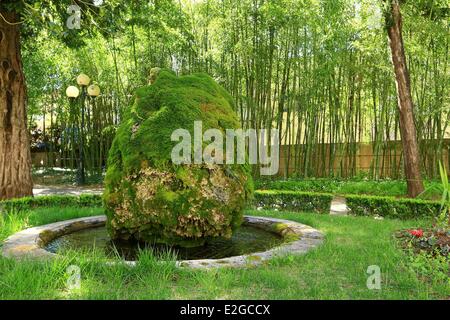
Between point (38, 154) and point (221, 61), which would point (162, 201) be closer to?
point (221, 61)

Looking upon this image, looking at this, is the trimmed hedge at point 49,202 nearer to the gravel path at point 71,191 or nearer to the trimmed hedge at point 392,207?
the gravel path at point 71,191

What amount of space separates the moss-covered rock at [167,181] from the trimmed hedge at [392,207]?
3136 mm

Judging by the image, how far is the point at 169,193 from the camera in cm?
362

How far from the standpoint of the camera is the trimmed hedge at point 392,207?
19.3ft

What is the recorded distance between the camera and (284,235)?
4.41m

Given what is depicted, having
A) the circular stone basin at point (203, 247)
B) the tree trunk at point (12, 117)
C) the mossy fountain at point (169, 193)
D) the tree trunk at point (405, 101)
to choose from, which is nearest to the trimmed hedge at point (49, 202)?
the tree trunk at point (12, 117)

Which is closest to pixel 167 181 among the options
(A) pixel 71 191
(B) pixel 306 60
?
(B) pixel 306 60

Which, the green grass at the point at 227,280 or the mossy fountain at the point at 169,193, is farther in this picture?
the mossy fountain at the point at 169,193

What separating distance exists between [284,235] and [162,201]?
1.56m

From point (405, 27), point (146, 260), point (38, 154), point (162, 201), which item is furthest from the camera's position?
point (38, 154)

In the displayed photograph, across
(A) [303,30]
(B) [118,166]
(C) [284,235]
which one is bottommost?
(C) [284,235]

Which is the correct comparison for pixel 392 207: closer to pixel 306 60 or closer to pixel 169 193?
pixel 169 193

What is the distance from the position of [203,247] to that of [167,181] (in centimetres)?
79
